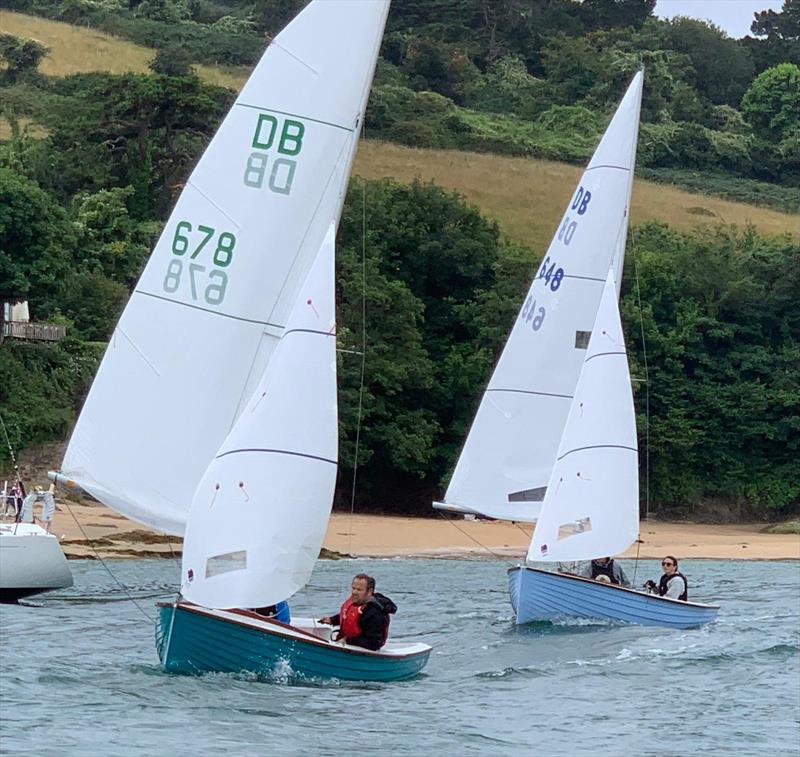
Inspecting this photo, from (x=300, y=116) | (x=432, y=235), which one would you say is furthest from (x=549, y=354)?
(x=432, y=235)

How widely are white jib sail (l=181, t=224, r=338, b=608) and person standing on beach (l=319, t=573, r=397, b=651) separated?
2.46ft

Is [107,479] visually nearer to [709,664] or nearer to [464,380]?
[709,664]

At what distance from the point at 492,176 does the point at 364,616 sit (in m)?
64.8

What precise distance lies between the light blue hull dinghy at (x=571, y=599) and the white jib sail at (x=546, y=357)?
11.9 feet

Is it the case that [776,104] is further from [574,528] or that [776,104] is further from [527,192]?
[574,528]

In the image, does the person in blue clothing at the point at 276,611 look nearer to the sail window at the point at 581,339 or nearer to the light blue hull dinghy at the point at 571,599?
the light blue hull dinghy at the point at 571,599

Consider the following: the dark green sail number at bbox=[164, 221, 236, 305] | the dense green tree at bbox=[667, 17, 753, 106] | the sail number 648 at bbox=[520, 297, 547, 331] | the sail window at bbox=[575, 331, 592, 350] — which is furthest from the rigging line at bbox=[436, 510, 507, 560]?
the dense green tree at bbox=[667, 17, 753, 106]

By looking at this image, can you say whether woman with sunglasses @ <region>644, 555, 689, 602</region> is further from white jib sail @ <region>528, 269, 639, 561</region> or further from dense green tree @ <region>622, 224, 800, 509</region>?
dense green tree @ <region>622, 224, 800, 509</region>

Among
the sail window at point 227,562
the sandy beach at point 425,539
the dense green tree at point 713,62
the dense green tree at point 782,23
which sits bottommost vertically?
the sandy beach at point 425,539

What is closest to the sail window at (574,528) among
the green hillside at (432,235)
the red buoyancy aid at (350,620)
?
the green hillside at (432,235)

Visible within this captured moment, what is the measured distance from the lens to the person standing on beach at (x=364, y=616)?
18547 millimetres

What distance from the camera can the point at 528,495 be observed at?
29.1 metres

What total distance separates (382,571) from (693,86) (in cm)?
7206

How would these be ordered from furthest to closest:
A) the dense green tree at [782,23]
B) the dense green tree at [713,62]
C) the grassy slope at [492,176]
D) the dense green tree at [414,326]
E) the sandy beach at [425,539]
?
1. the dense green tree at [782,23]
2. the dense green tree at [713,62]
3. the grassy slope at [492,176]
4. the dense green tree at [414,326]
5. the sandy beach at [425,539]
